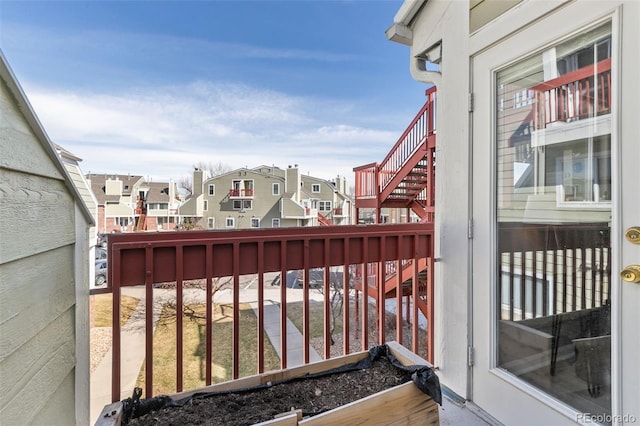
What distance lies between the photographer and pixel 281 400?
4.05 feet

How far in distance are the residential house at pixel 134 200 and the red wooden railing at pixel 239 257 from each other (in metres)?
16.6

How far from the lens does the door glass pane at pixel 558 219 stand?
115 centimetres

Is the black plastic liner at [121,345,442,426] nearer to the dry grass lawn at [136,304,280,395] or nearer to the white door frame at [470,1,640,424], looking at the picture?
the white door frame at [470,1,640,424]

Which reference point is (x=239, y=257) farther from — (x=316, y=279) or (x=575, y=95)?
(x=316, y=279)

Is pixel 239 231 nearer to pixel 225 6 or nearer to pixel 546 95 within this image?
pixel 546 95

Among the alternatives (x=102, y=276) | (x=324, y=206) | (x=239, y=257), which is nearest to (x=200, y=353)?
(x=102, y=276)

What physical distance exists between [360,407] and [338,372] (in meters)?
0.32

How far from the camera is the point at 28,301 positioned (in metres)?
0.81

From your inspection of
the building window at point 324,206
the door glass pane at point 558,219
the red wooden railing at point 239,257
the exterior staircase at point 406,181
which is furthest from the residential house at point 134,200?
the door glass pane at point 558,219

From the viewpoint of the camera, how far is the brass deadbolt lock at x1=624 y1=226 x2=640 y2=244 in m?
1.00

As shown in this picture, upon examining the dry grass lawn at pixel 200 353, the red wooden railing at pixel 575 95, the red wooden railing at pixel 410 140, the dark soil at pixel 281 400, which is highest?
the red wooden railing at pixel 410 140

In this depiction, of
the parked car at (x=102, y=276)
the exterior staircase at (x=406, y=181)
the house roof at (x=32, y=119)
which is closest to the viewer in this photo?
the house roof at (x=32, y=119)

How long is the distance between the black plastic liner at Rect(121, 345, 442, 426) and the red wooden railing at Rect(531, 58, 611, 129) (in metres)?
1.26

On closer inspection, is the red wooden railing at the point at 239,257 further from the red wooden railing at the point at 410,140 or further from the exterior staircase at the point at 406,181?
the red wooden railing at the point at 410,140
